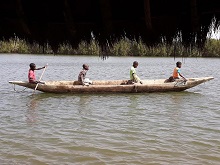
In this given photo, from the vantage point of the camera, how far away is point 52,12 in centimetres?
136

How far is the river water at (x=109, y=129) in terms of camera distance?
602 cm

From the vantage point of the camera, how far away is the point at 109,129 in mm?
8047

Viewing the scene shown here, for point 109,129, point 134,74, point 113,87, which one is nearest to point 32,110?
point 113,87

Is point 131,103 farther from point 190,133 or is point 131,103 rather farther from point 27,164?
point 27,164

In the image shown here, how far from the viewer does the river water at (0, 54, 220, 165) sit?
6.02 m

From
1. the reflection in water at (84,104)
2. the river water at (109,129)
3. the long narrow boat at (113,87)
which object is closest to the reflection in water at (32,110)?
the river water at (109,129)

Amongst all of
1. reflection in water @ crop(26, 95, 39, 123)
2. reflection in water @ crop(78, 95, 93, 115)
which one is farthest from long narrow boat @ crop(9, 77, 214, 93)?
reflection in water @ crop(26, 95, 39, 123)

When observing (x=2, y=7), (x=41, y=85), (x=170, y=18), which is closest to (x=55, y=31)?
(x=2, y=7)

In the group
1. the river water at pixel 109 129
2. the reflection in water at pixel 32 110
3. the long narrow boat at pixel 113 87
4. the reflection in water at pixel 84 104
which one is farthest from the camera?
the long narrow boat at pixel 113 87

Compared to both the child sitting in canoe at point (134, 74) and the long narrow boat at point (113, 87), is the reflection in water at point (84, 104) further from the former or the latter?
the child sitting in canoe at point (134, 74)

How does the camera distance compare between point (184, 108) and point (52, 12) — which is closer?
point (52, 12)

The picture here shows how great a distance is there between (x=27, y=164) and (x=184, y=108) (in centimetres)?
734

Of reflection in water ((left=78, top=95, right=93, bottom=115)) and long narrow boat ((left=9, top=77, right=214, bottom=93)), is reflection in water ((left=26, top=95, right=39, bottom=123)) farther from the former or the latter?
reflection in water ((left=78, top=95, right=93, bottom=115))

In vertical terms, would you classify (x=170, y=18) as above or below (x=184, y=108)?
above
